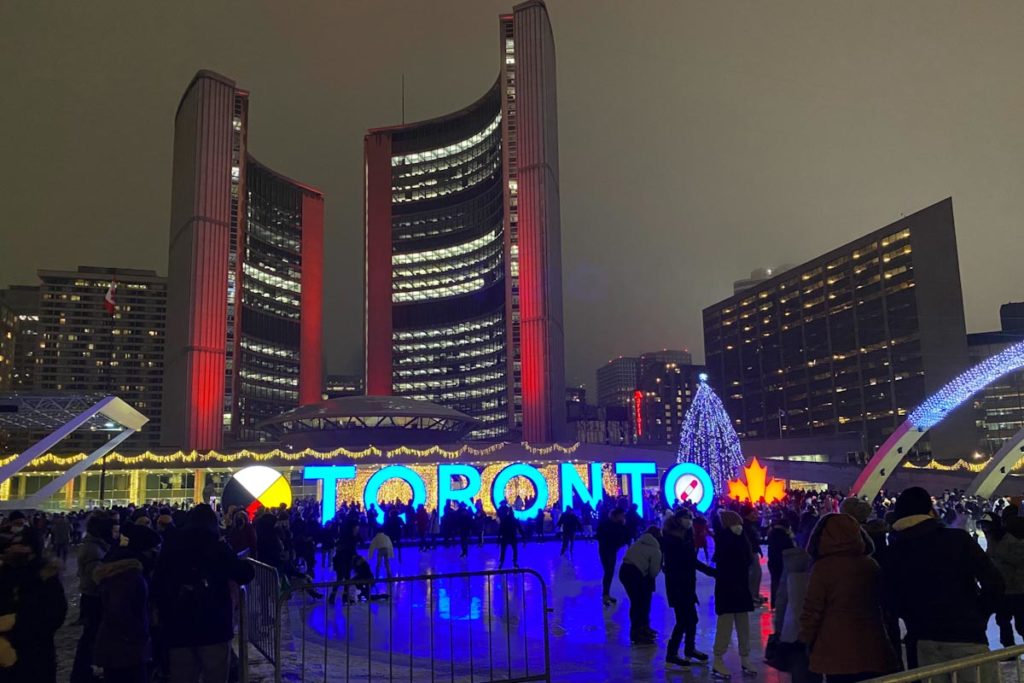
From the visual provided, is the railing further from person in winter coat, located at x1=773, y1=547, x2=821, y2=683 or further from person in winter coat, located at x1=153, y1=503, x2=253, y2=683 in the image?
person in winter coat, located at x1=153, y1=503, x2=253, y2=683

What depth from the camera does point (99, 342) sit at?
189375 millimetres

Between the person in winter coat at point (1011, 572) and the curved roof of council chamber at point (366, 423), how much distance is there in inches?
2068

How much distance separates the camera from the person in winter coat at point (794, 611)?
605 centimetres

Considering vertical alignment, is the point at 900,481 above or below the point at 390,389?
below

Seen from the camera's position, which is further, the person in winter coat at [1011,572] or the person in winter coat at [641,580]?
the person in winter coat at [641,580]

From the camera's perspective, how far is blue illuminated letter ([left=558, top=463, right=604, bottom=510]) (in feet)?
98.6

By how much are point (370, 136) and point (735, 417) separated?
247ft

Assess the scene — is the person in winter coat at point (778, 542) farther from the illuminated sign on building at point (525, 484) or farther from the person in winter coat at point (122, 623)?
the illuminated sign on building at point (525, 484)

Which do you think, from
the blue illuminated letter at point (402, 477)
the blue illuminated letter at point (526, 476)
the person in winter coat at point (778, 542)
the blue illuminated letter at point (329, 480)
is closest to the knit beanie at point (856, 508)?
the person in winter coat at point (778, 542)

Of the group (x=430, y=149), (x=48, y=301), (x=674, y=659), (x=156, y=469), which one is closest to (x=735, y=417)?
(x=430, y=149)

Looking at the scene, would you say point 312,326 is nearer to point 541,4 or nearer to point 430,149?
point 430,149

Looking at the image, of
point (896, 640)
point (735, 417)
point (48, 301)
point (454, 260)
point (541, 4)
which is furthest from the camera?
point (48, 301)

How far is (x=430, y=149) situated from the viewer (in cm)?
11788

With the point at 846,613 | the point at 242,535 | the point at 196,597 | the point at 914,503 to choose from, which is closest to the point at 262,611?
the point at 242,535
